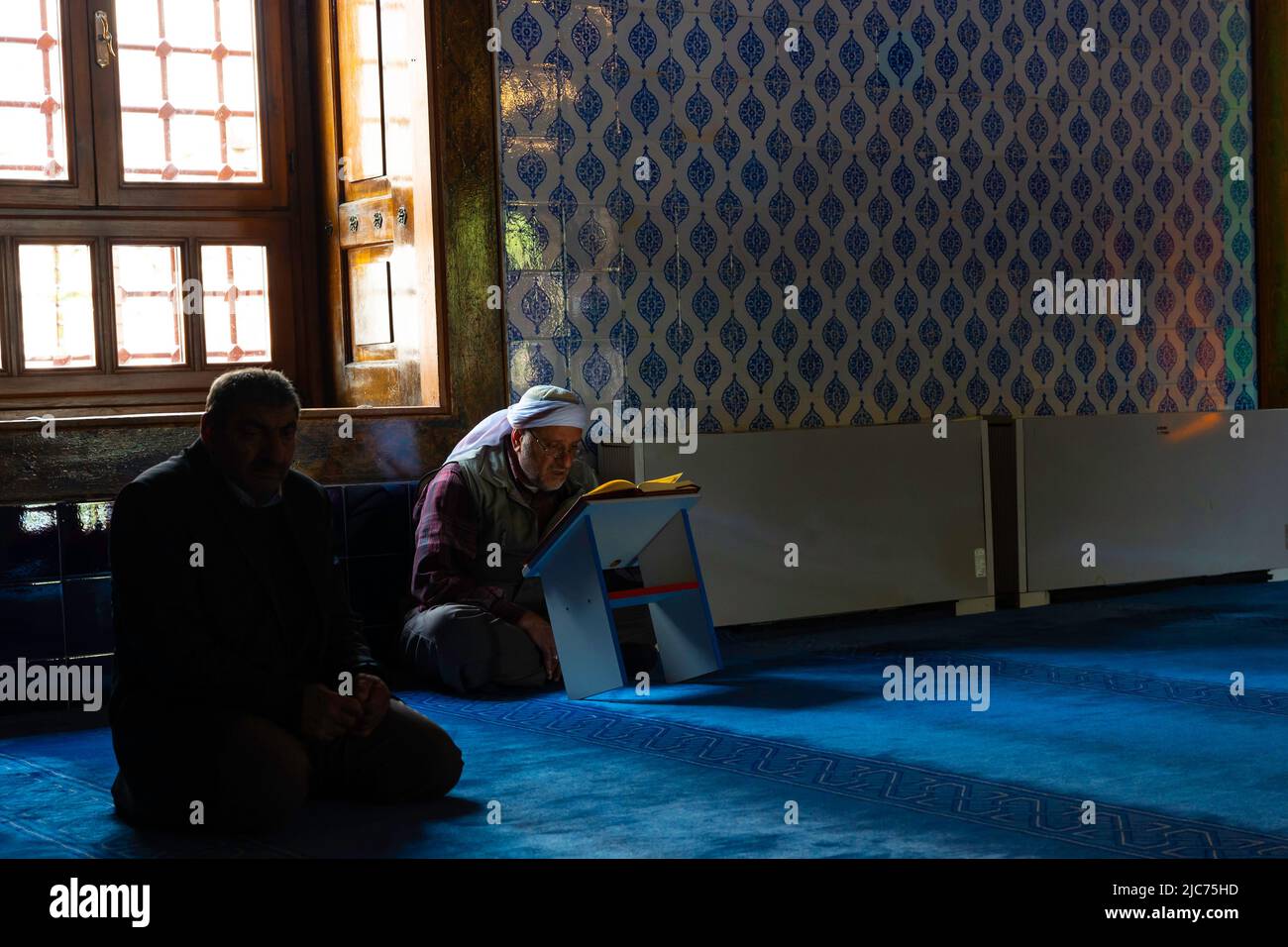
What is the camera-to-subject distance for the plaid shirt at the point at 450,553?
17.0 feet

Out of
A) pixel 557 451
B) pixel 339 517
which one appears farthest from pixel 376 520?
pixel 557 451

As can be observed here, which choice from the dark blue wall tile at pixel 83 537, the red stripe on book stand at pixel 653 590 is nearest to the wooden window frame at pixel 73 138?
the dark blue wall tile at pixel 83 537

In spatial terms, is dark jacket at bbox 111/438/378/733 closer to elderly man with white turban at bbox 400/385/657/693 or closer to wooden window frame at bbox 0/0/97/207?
elderly man with white turban at bbox 400/385/657/693

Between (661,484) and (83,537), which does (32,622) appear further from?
(661,484)

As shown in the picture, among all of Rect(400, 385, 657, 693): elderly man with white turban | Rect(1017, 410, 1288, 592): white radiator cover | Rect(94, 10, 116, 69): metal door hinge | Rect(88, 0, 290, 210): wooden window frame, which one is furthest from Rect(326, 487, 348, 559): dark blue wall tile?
Rect(1017, 410, 1288, 592): white radiator cover

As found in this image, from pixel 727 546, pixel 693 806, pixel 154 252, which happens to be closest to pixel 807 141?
pixel 727 546

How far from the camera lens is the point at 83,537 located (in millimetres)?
5141

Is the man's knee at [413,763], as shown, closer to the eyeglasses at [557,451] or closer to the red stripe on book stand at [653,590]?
the red stripe on book stand at [653,590]

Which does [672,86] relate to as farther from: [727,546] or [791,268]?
[727,546]

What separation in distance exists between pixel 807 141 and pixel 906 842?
13.5 ft

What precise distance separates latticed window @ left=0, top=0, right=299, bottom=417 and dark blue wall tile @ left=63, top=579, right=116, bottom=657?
1.00 m

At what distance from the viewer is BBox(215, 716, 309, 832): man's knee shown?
3.33 m

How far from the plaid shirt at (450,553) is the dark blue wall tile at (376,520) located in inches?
16.4
